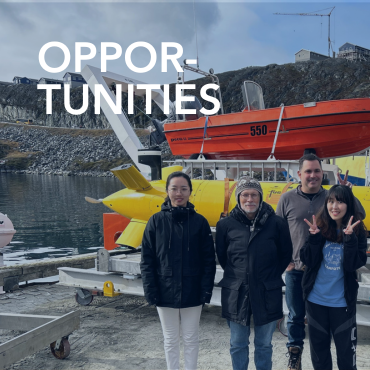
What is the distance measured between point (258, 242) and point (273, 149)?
12.9 feet

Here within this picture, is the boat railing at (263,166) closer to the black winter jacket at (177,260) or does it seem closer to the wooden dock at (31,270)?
the wooden dock at (31,270)

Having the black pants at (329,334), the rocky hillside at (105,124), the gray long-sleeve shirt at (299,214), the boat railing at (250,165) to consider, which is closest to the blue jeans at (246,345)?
the black pants at (329,334)

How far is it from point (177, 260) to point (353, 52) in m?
87.6

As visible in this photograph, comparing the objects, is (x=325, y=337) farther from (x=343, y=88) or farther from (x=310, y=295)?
(x=343, y=88)

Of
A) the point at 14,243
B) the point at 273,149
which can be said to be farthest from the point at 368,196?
the point at 14,243

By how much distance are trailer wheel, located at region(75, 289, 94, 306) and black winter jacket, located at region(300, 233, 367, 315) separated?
3.41m

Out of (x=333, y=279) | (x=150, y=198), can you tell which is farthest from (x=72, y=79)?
(x=333, y=279)

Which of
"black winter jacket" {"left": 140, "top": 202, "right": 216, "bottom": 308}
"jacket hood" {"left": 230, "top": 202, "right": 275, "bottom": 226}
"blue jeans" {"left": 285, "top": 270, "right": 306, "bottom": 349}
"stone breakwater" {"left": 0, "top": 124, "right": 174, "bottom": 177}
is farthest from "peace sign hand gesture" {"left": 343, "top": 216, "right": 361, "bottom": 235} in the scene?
"stone breakwater" {"left": 0, "top": 124, "right": 174, "bottom": 177}

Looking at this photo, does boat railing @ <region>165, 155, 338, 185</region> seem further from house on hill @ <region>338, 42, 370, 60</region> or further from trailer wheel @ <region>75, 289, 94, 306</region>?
house on hill @ <region>338, 42, 370, 60</region>

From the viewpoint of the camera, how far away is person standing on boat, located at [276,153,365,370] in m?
3.09

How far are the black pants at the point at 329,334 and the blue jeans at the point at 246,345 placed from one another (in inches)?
12.3

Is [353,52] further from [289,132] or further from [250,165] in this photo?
[250,165]

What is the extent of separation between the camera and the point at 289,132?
21.1ft

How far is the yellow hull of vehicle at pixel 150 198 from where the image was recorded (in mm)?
5102
